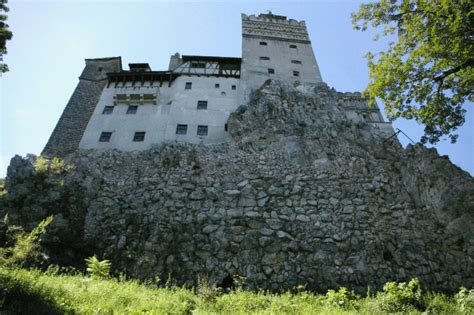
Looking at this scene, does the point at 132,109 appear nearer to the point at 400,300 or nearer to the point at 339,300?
the point at 339,300

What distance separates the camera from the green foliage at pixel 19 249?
9847mm

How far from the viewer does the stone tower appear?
2639cm

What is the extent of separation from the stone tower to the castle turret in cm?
1342

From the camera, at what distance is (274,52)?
29438mm

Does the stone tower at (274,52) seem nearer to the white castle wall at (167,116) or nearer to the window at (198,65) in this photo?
the white castle wall at (167,116)

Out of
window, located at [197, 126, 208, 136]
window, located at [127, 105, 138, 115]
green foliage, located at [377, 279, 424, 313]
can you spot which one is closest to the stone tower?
window, located at [197, 126, 208, 136]

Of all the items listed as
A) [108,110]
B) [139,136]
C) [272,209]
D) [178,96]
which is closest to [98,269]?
[272,209]

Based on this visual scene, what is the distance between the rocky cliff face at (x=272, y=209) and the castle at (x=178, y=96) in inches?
100

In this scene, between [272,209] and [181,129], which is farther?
[181,129]

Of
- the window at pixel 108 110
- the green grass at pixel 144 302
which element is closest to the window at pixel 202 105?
the window at pixel 108 110

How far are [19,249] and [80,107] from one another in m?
15.3

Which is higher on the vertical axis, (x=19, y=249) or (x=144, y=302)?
(x=19, y=249)

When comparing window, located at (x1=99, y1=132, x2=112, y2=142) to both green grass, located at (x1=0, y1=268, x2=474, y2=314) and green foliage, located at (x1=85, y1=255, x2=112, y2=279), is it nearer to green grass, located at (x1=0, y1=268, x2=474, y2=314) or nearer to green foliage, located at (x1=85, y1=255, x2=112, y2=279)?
green foliage, located at (x1=85, y1=255, x2=112, y2=279)

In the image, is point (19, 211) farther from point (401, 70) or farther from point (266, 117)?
point (401, 70)
